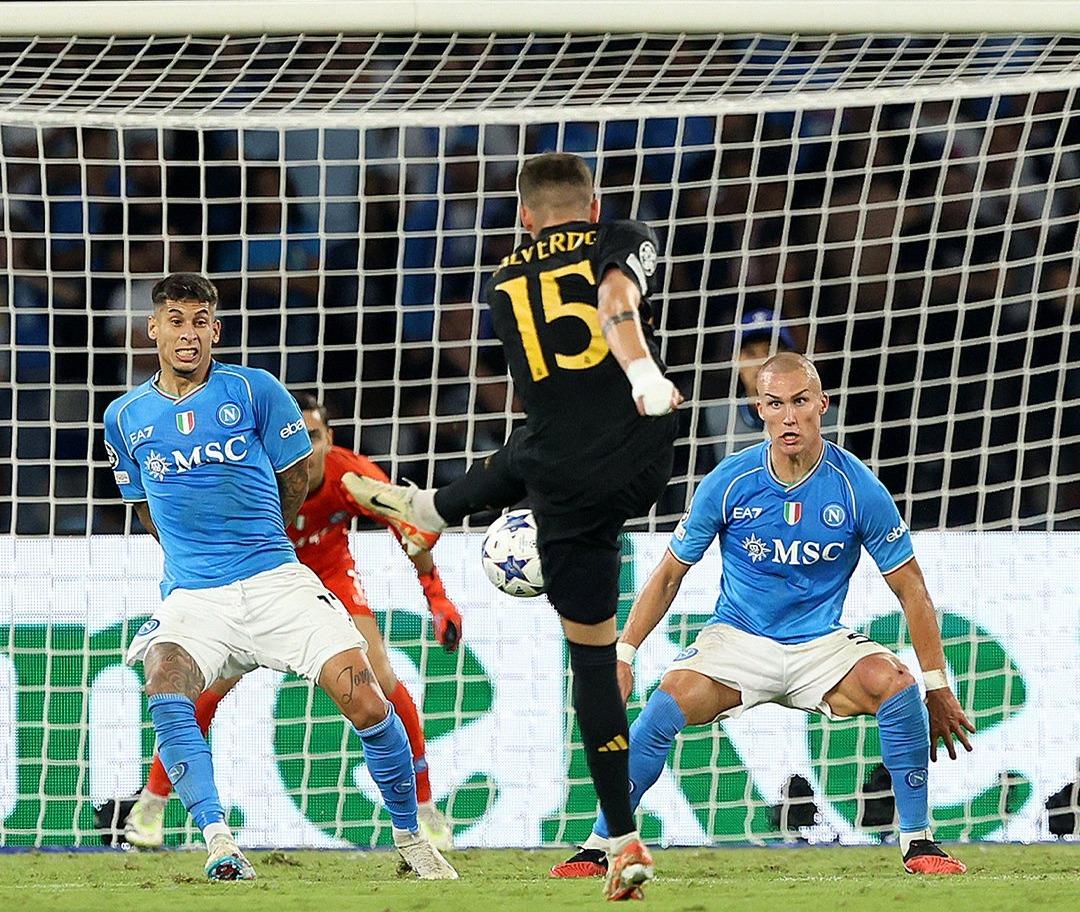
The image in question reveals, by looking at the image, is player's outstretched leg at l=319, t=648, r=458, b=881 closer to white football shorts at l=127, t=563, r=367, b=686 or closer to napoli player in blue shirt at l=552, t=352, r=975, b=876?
white football shorts at l=127, t=563, r=367, b=686

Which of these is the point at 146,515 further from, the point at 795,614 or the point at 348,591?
the point at 795,614

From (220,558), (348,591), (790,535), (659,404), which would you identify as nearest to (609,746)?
(659,404)

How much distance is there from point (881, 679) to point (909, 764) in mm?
264

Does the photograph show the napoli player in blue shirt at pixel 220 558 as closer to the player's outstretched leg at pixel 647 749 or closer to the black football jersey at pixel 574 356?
the player's outstretched leg at pixel 647 749

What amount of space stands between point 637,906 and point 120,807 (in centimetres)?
318

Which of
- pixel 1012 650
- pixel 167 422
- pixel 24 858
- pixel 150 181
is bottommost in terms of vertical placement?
pixel 24 858

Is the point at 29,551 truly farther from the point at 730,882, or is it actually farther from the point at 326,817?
the point at 730,882

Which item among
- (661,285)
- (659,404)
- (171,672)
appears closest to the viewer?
(659,404)

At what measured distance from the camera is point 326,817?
6.39 m

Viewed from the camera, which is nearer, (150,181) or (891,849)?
(891,849)

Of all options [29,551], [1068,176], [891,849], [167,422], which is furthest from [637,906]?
[1068,176]

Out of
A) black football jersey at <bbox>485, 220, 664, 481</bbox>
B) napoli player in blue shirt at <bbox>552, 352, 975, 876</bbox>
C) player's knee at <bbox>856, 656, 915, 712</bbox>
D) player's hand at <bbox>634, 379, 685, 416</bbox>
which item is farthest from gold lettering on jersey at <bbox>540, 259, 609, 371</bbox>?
player's knee at <bbox>856, 656, 915, 712</bbox>

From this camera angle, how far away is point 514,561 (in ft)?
14.0

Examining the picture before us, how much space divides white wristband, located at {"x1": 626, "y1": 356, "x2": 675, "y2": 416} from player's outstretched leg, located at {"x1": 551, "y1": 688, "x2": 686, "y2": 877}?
5.57 feet
